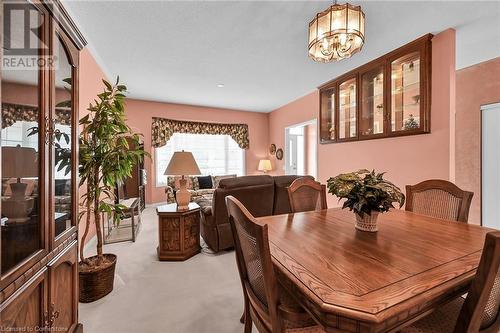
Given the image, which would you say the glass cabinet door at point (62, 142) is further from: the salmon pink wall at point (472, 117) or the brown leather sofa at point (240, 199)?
the salmon pink wall at point (472, 117)

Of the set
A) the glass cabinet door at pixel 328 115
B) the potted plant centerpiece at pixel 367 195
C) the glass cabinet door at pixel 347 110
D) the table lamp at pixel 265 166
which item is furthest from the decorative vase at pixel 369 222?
A: the table lamp at pixel 265 166

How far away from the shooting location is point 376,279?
0.78 metres

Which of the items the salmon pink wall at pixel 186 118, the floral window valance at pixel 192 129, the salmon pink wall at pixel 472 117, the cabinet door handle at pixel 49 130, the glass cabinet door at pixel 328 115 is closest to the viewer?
the cabinet door handle at pixel 49 130

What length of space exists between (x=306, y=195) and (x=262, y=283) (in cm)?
124

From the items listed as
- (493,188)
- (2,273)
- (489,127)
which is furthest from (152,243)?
(489,127)

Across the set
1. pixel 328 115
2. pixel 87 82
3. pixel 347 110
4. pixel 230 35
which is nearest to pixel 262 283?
pixel 230 35

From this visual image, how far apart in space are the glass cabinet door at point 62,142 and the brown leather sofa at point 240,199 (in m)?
1.44

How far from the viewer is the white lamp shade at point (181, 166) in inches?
98.1

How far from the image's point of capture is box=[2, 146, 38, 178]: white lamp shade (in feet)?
2.70

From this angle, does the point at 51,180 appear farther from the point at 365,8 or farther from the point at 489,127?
the point at 489,127

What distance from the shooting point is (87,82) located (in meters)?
2.80

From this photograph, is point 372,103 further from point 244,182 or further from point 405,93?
point 244,182

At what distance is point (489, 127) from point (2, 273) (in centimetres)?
494

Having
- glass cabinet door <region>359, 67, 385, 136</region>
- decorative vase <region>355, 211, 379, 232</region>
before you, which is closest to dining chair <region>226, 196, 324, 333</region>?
decorative vase <region>355, 211, 379, 232</region>
